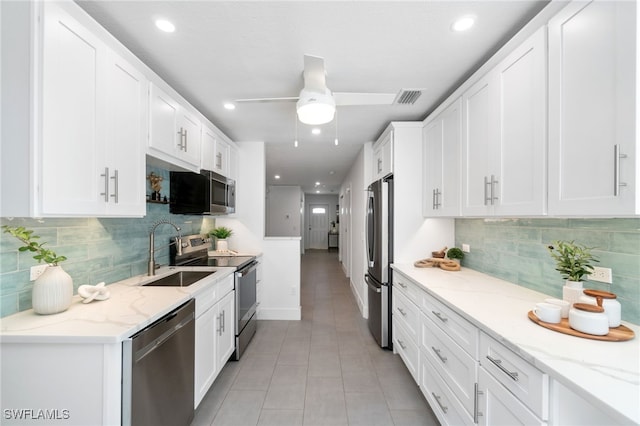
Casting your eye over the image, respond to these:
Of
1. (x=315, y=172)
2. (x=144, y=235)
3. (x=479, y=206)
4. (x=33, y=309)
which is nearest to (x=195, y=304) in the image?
(x=33, y=309)

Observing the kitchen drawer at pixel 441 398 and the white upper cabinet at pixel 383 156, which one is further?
the white upper cabinet at pixel 383 156

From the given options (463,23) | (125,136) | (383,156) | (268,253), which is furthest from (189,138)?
(463,23)

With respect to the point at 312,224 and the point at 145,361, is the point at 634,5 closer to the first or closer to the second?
the point at 145,361

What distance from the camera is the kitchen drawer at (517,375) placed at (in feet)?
3.24

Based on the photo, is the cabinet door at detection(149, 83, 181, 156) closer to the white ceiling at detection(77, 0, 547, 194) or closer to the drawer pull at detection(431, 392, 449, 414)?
the white ceiling at detection(77, 0, 547, 194)

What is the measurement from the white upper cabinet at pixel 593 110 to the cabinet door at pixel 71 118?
2.38 metres

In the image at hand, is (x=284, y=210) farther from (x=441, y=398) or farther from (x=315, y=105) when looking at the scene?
(x=441, y=398)

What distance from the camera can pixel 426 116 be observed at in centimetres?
299

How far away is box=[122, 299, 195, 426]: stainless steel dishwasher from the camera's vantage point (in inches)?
47.9

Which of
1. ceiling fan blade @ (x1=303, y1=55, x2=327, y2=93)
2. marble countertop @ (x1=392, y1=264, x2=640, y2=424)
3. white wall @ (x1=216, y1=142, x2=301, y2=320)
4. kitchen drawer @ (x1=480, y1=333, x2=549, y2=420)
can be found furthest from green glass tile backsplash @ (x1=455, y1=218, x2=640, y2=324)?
white wall @ (x1=216, y1=142, x2=301, y2=320)

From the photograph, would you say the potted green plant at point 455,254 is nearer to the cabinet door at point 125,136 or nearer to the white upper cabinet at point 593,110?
the white upper cabinet at point 593,110

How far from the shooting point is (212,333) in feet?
7.15

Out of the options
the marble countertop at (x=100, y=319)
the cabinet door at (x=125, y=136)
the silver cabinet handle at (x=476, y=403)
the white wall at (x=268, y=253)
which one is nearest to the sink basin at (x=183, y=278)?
the marble countertop at (x=100, y=319)

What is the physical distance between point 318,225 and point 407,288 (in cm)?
1008
